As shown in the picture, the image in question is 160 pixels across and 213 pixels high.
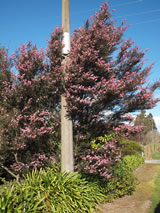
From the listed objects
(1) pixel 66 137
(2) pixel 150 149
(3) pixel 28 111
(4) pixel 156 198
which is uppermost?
(3) pixel 28 111

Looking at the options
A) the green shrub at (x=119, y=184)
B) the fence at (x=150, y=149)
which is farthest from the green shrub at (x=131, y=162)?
the fence at (x=150, y=149)

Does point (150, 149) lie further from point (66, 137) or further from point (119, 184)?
point (66, 137)

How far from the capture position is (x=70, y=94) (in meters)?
5.32

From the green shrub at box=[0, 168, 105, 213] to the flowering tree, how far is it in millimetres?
614

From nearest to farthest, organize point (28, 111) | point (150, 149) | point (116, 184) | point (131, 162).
→ point (28, 111), point (116, 184), point (131, 162), point (150, 149)

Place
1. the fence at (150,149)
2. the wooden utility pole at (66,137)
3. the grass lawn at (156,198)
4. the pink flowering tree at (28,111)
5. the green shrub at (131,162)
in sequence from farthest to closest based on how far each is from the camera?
the fence at (150,149) → the green shrub at (131,162) → the grass lawn at (156,198) → the wooden utility pole at (66,137) → the pink flowering tree at (28,111)

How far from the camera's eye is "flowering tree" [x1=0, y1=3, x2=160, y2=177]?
4.96 meters

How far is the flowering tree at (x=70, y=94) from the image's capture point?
4965 millimetres

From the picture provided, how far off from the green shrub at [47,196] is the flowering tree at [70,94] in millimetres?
614

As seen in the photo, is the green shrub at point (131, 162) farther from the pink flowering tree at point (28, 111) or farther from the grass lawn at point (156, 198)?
the pink flowering tree at point (28, 111)

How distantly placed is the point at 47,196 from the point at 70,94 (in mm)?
2357

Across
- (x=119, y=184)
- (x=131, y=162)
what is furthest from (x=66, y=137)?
(x=131, y=162)

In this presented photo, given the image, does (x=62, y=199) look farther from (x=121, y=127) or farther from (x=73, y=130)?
(x=121, y=127)

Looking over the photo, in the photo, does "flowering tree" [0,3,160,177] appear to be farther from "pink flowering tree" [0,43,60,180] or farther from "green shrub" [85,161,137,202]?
"green shrub" [85,161,137,202]
